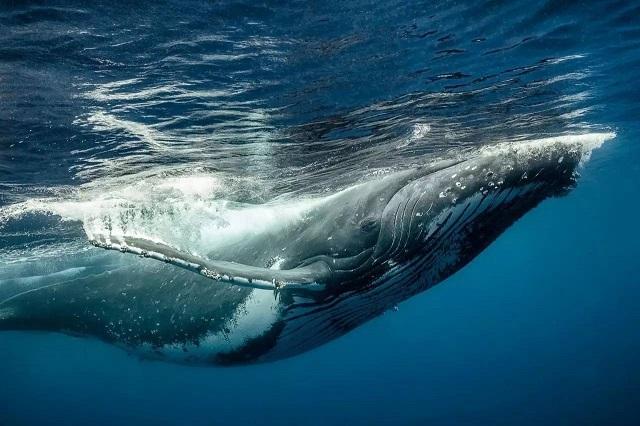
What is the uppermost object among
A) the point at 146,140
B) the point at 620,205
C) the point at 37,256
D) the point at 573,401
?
the point at 146,140

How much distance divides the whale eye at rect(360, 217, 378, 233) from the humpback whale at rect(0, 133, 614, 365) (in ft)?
0.05

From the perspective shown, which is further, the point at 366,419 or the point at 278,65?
the point at 366,419

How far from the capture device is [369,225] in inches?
251

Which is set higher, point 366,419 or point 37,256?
point 37,256

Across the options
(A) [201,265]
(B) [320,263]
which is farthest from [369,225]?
(A) [201,265]

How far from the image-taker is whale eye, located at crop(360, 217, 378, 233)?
6.34m

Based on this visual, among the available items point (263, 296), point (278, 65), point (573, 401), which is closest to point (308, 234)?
point (263, 296)

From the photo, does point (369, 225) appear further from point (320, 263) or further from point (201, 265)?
point (201, 265)

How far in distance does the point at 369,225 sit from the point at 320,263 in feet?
3.03

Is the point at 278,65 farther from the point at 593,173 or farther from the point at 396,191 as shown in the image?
the point at 593,173

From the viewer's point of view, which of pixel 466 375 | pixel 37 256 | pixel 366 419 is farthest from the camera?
pixel 466 375

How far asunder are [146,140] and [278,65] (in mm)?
3486

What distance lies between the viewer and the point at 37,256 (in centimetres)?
1898

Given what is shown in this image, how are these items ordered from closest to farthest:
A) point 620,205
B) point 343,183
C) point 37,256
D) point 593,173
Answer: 1. point 343,183
2. point 37,256
3. point 593,173
4. point 620,205
